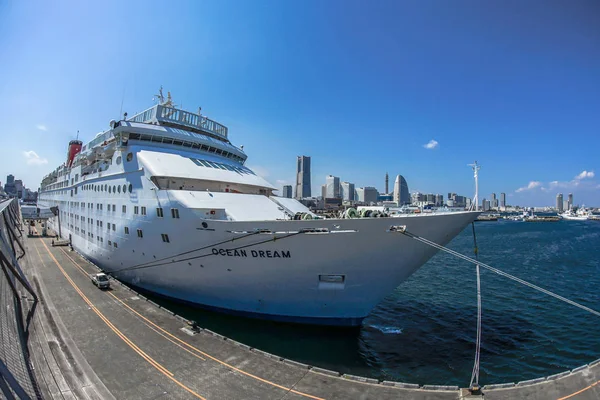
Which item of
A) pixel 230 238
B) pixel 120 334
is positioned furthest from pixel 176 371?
pixel 230 238

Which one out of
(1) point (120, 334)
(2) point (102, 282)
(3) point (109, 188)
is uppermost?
(3) point (109, 188)

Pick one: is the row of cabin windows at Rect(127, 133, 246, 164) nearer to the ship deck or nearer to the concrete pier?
the concrete pier

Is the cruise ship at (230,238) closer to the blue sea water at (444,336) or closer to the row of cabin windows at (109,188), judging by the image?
the row of cabin windows at (109,188)

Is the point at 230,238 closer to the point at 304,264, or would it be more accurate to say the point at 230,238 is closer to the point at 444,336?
the point at 304,264

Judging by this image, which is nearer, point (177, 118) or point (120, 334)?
point (120, 334)

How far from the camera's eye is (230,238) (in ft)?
41.0

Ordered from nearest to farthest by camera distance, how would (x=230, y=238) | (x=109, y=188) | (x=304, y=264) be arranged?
(x=304, y=264) → (x=230, y=238) → (x=109, y=188)

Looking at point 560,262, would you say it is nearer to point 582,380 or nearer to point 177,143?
point 582,380

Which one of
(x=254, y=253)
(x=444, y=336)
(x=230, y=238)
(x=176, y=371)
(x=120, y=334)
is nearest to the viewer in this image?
(x=176, y=371)

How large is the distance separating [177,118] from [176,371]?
1685cm

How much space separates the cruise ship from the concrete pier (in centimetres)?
266

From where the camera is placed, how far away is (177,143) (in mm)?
19297

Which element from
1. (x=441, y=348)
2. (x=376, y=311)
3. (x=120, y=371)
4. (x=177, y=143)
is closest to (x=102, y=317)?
(x=120, y=371)

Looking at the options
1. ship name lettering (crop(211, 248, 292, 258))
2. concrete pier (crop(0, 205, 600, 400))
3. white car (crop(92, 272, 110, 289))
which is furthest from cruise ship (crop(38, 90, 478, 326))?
concrete pier (crop(0, 205, 600, 400))
